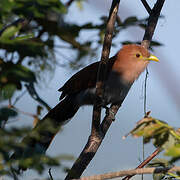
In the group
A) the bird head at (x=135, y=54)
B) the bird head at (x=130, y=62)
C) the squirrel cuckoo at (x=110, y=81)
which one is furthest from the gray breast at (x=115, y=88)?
the bird head at (x=135, y=54)

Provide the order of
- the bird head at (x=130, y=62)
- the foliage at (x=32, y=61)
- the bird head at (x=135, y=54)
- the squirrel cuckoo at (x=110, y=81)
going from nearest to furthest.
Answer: the foliage at (x=32, y=61) → the squirrel cuckoo at (x=110, y=81) → the bird head at (x=135, y=54) → the bird head at (x=130, y=62)

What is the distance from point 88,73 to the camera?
3.92 m

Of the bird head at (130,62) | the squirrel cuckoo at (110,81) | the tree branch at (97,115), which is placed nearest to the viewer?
the tree branch at (97,115)

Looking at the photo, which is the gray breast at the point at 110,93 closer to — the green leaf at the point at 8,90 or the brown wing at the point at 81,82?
the brown wing at the point at 81,82

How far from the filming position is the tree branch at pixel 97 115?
2.25m

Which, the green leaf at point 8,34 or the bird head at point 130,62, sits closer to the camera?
the green leaf at point 8,34

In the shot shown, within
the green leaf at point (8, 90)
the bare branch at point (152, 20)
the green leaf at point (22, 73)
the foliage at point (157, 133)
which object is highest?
the bare branch at point (152, 20)

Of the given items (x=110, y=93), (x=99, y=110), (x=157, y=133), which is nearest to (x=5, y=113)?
(x=157, y=133)

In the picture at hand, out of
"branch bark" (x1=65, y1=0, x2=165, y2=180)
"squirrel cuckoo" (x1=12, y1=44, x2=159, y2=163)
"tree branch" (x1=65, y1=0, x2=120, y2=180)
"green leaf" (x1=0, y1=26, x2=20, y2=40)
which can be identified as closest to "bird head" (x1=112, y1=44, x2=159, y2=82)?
"squirrel cuckoo" (x1=12, y1=44, x2=159, y2=163)

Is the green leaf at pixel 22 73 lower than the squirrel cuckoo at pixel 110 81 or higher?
lower

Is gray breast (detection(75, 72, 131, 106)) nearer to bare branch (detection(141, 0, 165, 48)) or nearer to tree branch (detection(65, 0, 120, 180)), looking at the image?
bare branch (detection(141, 0, 165, 48))

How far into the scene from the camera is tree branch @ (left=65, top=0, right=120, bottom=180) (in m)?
2.25

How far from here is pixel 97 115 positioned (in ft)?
8.87

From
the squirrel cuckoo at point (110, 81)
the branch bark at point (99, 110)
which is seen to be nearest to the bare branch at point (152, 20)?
the branch bark at point (99, 110)
